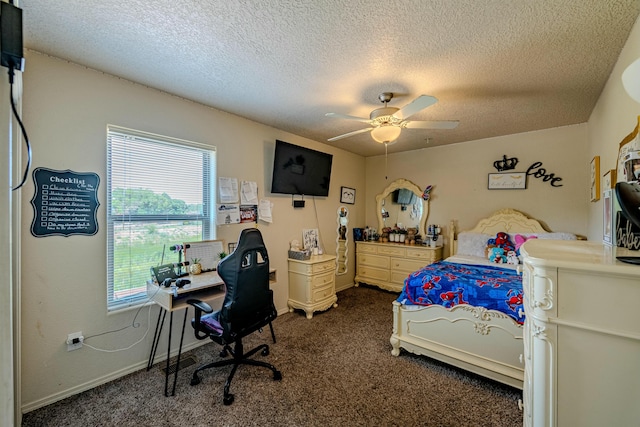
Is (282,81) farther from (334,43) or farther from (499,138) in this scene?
(499,138)

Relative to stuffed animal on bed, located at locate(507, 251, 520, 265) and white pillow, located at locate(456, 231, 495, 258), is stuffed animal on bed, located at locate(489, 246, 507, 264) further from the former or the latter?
white pillow, located at locate(456, 231, 495, 258)

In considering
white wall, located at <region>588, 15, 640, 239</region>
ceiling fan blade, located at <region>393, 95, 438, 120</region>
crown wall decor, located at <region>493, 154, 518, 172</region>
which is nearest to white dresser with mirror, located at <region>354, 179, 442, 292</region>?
crown wall decor, located at <region>493, 154, 518, 172</region>

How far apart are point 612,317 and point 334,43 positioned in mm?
1914

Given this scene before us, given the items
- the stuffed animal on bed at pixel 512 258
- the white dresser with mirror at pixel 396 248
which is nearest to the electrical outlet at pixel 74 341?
the white dresser with mirror at pixel 396 248

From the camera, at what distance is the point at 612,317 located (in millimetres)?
911

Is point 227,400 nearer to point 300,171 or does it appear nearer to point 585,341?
point 585,341

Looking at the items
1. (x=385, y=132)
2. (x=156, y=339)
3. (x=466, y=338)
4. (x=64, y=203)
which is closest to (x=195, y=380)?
(x=156, y=339)

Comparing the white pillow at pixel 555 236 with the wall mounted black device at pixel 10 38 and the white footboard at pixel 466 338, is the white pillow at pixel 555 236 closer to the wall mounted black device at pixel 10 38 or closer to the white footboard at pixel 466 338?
the white footboard at pixel 466 338

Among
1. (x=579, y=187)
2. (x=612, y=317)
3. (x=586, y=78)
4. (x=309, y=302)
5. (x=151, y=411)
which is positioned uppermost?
(x=586, y=78)

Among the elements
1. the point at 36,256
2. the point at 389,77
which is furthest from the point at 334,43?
the point at 36,256

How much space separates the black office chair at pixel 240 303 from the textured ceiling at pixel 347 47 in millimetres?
1324

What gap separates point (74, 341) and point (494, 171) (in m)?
5.11

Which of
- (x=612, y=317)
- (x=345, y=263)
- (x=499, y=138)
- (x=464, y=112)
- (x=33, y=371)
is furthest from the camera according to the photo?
(x=345, y=263)

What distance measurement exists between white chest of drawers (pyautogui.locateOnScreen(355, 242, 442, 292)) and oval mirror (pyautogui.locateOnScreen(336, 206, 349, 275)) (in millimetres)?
298
